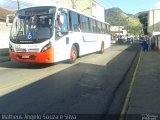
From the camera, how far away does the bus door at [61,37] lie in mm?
17281

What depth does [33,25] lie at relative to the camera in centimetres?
1722

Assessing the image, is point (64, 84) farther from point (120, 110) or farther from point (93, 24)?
point (93, 24)

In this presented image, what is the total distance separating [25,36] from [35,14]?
49.6 inches

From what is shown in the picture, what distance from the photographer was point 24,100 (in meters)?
9.51

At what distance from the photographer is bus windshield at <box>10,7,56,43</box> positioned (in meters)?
16.9

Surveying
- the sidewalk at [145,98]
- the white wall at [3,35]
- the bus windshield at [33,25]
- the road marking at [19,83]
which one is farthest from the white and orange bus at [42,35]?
the white wall at [3,35]

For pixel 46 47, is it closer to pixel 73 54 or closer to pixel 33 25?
pixel 33 25

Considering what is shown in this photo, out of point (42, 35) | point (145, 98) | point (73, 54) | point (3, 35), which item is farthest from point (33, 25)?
point (3, 35)

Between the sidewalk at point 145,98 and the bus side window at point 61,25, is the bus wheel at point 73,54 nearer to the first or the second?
the bus side window at point 61,25

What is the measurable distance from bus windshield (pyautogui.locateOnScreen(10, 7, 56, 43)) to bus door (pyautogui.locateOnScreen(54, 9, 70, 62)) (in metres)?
0.37

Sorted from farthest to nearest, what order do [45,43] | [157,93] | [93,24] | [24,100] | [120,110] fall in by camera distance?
[93,24] → [45,43] → [157,93] → [24,100] → [120,110]

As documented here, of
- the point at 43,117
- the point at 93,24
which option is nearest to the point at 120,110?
the point at 43,117

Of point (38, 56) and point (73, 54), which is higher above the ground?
point (38, 56)

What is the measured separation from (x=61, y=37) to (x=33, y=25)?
151cm
